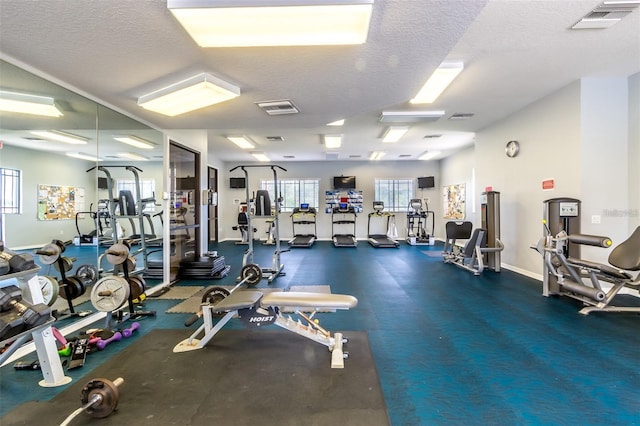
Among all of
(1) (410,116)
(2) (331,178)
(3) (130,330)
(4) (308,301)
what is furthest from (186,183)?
(2) (331,178)

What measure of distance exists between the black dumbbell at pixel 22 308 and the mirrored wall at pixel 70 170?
81 cm

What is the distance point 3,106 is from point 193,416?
300 cm

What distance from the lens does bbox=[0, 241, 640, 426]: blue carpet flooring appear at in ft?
5.95

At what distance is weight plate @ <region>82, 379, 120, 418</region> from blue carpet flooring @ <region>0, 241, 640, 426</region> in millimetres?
578

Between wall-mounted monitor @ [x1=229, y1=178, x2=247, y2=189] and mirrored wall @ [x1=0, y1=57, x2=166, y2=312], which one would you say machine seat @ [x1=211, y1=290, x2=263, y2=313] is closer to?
mirrored wall @ [x1=0, y1=57, x2=166, y2=312]

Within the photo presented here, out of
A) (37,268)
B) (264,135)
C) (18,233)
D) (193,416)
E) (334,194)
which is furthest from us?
(334,194)

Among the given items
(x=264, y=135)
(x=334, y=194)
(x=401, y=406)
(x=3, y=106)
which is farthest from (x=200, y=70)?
(x=334, y=194)

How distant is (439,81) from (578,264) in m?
2.97

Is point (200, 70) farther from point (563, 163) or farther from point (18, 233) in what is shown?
point (563, 163)

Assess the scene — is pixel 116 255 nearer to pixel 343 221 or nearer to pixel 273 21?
pixel 273 21

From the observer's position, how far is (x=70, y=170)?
322 centimetres

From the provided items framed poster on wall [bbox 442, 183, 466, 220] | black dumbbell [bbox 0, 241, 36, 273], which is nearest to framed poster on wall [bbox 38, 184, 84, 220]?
black dumbbell [bbox 0, 241, 36, 273]

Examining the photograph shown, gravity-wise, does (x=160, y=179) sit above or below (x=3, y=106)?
below

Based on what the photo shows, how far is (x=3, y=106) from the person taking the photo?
2.39m
